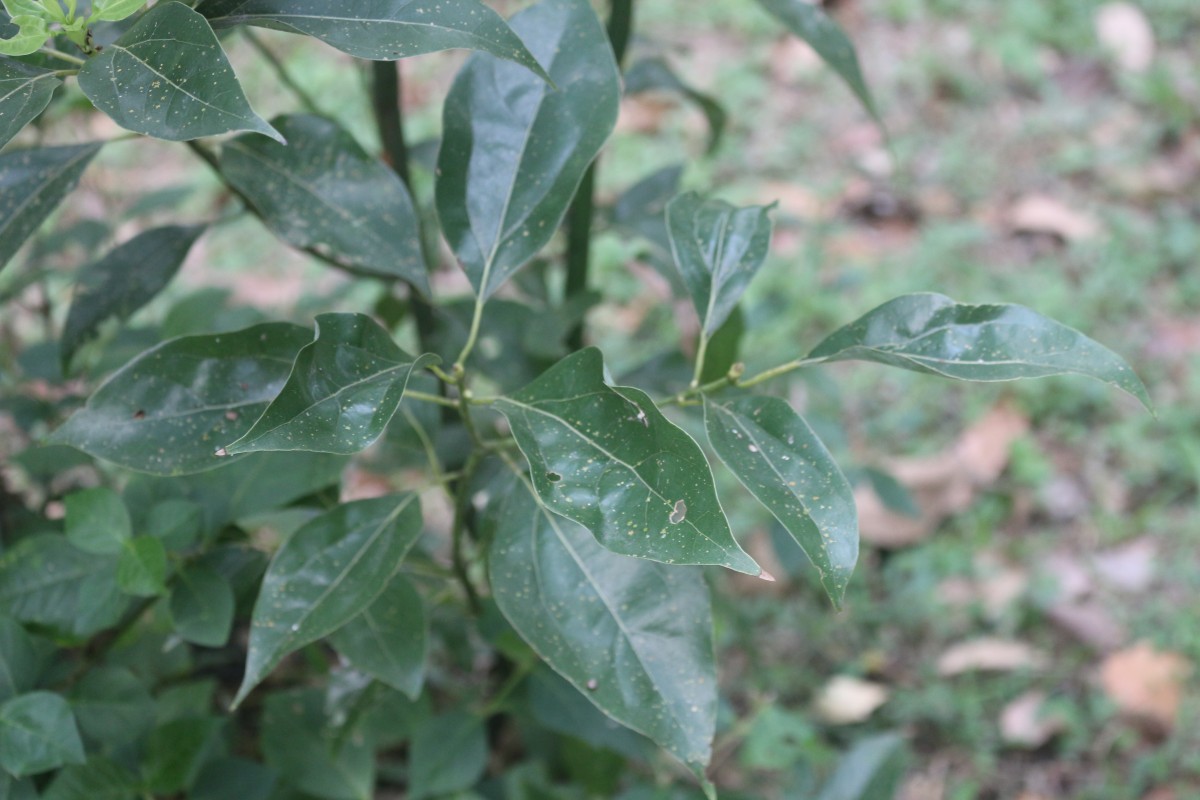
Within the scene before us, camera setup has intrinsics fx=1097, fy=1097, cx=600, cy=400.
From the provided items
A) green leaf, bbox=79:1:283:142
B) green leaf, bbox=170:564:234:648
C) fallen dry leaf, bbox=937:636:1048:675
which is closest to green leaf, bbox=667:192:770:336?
green leaf, bbox=79:1:283:142

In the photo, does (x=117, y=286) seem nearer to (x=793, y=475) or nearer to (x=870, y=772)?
(x=793, y=475)

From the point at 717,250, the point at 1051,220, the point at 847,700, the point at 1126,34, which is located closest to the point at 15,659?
the point at 717,250

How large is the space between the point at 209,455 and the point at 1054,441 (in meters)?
1.61

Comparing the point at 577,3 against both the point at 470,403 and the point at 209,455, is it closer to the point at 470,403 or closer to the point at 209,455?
the point at 470,403

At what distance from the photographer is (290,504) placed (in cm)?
103

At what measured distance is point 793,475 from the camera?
2.30 feet

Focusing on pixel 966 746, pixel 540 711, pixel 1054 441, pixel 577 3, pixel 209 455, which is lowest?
pixel 966 746

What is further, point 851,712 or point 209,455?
point 851,712

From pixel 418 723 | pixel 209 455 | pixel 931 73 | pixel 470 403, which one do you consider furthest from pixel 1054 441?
pixel 209 455

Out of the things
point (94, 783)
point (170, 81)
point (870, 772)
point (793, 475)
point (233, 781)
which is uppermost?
point (170, 81)

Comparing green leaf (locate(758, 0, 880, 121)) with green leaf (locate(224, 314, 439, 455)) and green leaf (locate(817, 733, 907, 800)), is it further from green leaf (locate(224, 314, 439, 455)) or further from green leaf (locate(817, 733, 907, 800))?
green leaf (locate(817, 733, 907, 800))

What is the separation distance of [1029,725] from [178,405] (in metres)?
1.31

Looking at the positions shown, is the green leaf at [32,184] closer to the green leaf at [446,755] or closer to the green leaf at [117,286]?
the green leaf at [117,286]

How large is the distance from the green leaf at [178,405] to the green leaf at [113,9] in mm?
208
